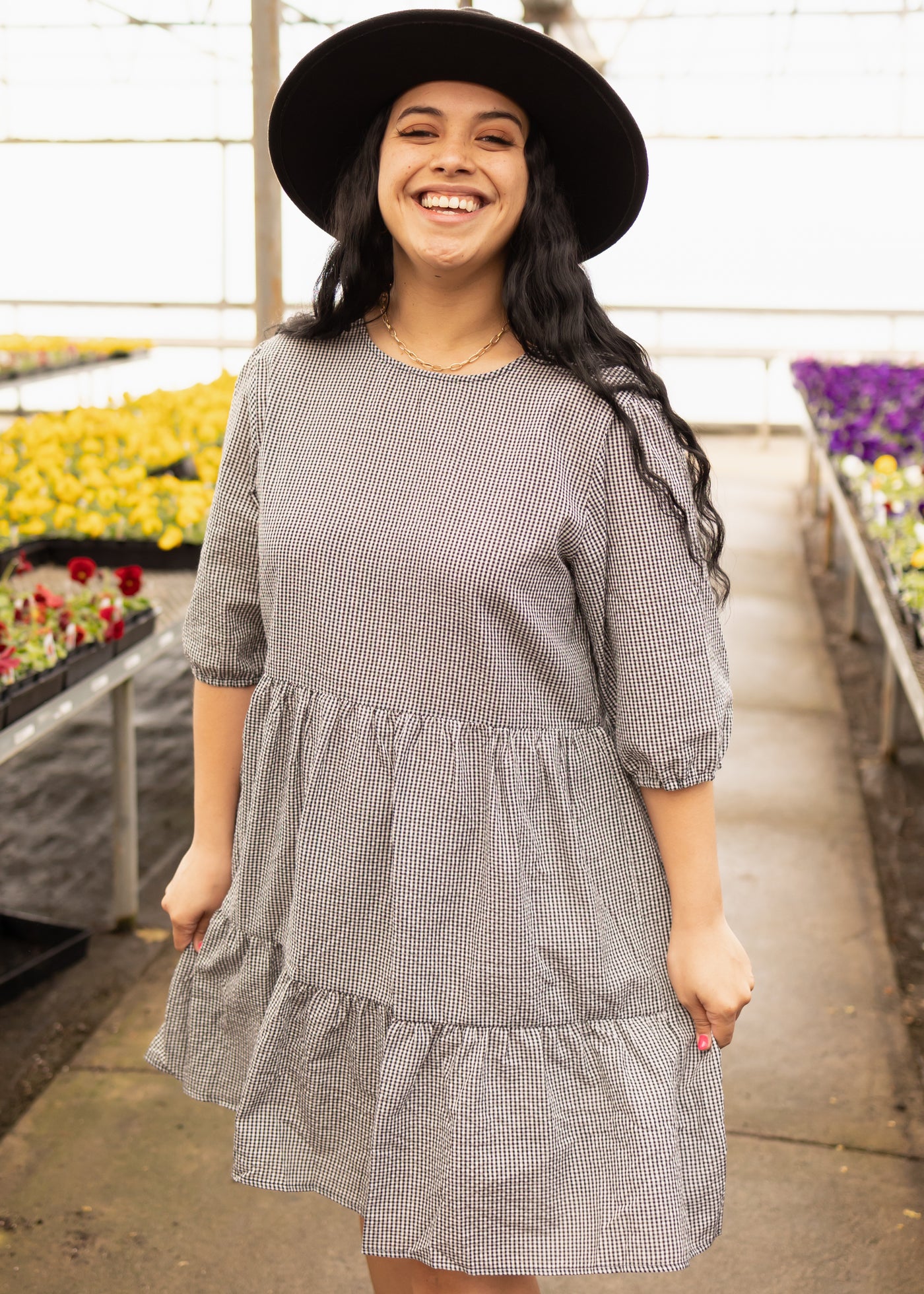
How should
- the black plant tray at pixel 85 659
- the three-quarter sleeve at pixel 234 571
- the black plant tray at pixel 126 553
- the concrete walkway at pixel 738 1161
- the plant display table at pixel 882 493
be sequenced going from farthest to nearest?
the black plant tray at pixel 126 553, the plant display table at pixel 882 493, the black plant tray at pixel 85 659, the concrete walkway at pixel 738 1161, the three-quarter sleeve at pixel 234 571

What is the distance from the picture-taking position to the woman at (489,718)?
1190 mm

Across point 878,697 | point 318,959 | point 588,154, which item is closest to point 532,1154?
point 318,959

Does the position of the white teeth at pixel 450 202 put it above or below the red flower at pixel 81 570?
above

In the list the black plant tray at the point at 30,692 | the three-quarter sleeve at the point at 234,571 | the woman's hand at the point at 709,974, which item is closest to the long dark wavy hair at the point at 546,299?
the three-quarter sleeve at the point at 234,571

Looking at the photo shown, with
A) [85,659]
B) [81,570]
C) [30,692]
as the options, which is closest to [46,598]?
[81,570]

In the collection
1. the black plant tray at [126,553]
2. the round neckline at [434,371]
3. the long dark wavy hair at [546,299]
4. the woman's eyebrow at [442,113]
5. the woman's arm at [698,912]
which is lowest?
the black plant tray at [126,553]

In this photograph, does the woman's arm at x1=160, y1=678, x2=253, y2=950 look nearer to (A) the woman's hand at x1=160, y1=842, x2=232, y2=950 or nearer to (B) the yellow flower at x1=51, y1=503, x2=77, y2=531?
(A) the woman's hand at x1=160, y1=842, x2=232, y2=950

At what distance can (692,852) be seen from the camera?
1.25 m

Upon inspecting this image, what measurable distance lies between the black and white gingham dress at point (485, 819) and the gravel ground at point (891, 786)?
5.05ft

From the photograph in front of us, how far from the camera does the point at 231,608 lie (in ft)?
4.49

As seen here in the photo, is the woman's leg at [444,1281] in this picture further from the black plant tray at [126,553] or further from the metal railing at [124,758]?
the black plant tray at [126,553]

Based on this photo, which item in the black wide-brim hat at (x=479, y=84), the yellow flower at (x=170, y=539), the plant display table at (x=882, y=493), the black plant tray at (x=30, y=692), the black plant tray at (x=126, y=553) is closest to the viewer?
the black wide-brim hat at (x=479, y=84)

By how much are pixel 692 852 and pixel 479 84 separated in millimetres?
723

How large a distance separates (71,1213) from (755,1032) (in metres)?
1.33
